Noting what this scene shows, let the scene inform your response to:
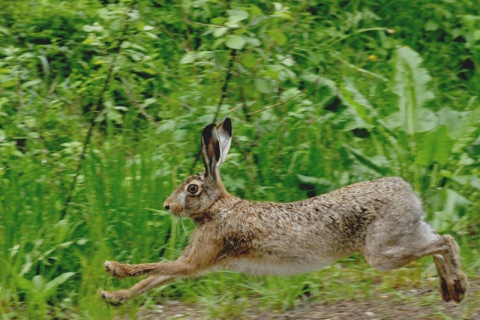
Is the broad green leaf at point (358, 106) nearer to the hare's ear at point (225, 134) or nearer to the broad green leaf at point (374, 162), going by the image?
the broad green leaf at point (374, 162)

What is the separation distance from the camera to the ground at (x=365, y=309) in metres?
5.66

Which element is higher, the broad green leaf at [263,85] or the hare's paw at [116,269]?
the broad green leaf at [263,85]

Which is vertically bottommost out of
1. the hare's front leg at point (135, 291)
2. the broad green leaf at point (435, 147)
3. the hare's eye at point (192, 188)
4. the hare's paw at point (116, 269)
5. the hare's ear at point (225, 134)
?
the hare's front leg at point (135, 291)

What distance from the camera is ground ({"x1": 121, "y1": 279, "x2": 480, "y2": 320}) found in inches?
223

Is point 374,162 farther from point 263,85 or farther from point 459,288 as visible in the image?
point 459,288

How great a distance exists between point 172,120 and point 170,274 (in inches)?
62.0

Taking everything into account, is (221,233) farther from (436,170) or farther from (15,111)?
(15,111)

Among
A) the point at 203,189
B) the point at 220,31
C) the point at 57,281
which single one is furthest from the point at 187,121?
the point at 57,281

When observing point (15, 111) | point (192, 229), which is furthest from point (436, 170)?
point (15, 111)

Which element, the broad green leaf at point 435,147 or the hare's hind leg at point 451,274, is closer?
the hare's hind leg at point 451,274

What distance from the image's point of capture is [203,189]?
5.96 meters

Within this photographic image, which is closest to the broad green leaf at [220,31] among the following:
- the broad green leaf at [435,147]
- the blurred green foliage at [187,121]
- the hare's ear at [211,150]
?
the blurred green foliage at [187,121]

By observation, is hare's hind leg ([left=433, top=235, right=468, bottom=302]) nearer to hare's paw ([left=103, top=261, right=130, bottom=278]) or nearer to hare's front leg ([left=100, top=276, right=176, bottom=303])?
hare's front leg ([left=100, top=276, right=176, bottom=303])

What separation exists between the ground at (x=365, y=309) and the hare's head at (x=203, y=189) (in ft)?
1.86
